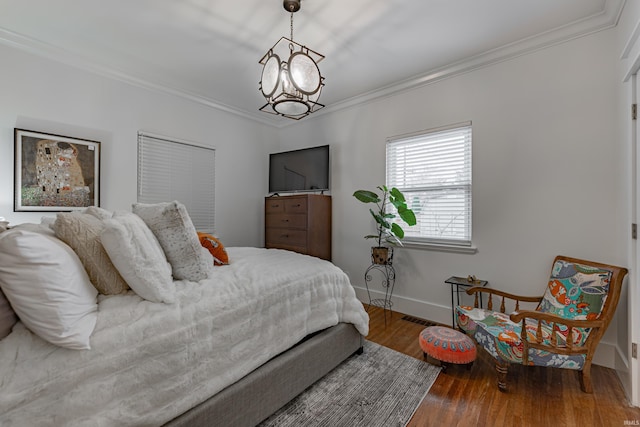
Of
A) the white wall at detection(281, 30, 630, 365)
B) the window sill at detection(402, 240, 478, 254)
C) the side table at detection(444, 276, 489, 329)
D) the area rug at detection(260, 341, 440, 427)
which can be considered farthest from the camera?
the window sill at detection(402, 240, 478, 254)

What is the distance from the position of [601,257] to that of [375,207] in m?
2.08

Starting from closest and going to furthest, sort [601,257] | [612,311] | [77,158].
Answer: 1. [612,311]
2. [601,257]
3. [77,158]

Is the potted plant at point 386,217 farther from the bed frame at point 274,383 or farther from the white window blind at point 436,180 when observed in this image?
the bed frame at point 274,383

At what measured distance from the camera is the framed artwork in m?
2.44

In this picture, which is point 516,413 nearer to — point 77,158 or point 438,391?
A: point 438,391

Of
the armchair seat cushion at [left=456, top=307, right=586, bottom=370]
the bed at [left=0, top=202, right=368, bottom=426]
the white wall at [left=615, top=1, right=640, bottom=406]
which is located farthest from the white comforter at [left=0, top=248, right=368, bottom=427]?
the white wall at [left=615, top=1, right=640, bottom=406]

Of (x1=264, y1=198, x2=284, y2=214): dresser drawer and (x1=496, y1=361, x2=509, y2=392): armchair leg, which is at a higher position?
(x1=264, y1=198, x2=284, y2=214): dresser drawer

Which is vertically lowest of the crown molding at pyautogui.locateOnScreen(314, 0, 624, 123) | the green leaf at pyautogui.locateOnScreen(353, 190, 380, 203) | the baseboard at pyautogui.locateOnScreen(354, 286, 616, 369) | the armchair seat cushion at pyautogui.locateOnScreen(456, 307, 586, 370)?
the baseboard at pyautogui.locateOnScreen(354, 286, 616, 369)

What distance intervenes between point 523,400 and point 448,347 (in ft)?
1.59

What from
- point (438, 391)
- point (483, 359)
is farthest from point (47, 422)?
point (483, 359)

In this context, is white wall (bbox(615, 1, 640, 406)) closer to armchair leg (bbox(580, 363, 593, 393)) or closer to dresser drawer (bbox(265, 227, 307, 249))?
armchair leg (bbox(580, 363, 593, 393))

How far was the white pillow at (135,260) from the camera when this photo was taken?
122cm

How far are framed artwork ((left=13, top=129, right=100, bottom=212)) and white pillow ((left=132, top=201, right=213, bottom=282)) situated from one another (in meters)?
1.77

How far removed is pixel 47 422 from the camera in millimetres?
854
